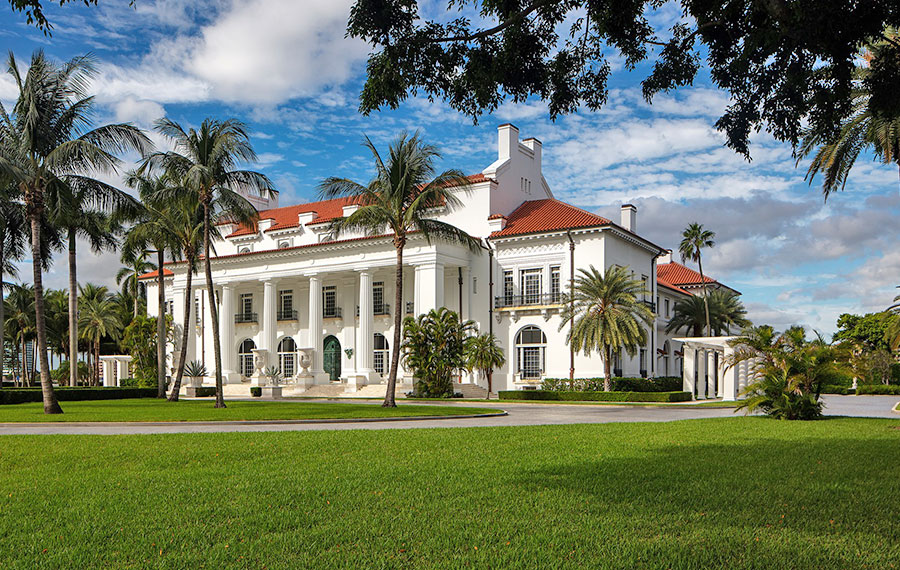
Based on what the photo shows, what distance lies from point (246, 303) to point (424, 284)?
64.4ft

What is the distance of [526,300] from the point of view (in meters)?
45.9

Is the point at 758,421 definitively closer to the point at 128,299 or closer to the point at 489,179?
the point at 489,179

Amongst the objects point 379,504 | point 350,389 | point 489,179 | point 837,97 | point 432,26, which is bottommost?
point 350,389

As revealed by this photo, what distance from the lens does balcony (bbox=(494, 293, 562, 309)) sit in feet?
147

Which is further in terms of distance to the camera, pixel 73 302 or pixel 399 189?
pixel 73 302

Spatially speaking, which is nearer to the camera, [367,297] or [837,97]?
[837,97]

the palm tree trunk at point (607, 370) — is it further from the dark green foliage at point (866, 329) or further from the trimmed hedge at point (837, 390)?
the dark green foliage at point (866, 329)

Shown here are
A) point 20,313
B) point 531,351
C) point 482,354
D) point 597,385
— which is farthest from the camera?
point 20,313

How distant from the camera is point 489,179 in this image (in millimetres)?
47906

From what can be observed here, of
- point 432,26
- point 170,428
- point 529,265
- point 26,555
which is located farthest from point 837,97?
point 529,265

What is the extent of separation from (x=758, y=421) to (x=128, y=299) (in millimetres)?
74638

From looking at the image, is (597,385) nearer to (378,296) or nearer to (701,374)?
(701,374)

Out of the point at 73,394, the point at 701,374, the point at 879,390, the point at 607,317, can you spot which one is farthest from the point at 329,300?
the point at 879,390

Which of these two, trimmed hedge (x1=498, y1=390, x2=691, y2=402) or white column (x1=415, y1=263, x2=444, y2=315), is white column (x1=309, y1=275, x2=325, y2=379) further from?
trimmed hedge (x1=498, y1=390, x2=691, y2=402)
